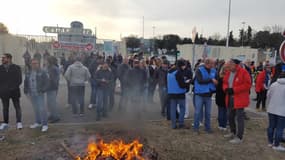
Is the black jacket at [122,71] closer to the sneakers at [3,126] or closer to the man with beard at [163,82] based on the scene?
the man with beard at [163,82]

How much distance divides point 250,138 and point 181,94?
6.38ft

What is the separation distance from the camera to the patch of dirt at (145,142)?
548 centimetres

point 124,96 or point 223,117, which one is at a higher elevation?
point 124,96

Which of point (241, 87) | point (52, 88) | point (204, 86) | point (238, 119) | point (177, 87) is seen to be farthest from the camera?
point (52, 88)

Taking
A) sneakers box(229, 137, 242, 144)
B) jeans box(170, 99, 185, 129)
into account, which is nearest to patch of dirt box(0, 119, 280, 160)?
sneakers box(229, 137, 242, 144)

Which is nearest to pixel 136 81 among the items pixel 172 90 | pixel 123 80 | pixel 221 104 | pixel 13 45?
pixel 123 80

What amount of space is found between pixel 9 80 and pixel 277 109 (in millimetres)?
5974

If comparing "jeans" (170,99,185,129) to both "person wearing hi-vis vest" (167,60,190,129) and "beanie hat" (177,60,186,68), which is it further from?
"beanie hat" (177,60,186,68)

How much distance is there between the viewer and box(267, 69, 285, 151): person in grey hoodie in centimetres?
591

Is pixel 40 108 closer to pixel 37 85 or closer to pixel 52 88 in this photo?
pixel 37 85

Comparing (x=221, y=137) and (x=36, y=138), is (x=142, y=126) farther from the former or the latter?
(x=36, y=138)

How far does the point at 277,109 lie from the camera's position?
5.94 meters

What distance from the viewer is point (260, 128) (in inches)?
313

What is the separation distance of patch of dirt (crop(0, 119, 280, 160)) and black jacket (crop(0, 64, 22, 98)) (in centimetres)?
89
